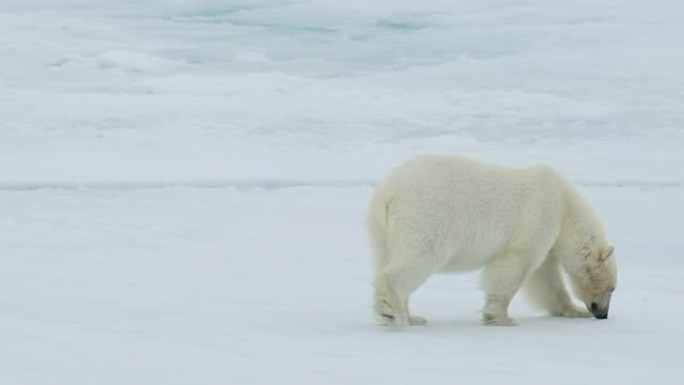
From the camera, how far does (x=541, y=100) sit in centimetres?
Answer: 1241

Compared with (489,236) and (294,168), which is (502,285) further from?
(294,168)

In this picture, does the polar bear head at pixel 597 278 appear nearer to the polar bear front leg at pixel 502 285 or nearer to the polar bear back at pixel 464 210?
the polar bear back at pixel 464 210

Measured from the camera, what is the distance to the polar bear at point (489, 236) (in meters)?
4.73

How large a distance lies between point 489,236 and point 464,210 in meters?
0.18

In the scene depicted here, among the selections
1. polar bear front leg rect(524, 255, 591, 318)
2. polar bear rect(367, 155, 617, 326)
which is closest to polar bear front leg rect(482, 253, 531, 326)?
polar bear rect(367, 155, 617, 326)

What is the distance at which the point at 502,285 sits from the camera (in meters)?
5.07

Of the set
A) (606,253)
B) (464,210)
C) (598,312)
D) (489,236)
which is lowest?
(598,312)

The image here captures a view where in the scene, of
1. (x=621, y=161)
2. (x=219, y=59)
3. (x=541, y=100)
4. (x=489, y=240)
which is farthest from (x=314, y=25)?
(x=489, y=240)

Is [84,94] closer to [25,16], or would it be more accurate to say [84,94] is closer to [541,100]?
[541,100]

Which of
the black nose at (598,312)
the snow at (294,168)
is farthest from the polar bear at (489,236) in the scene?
the snow at (294,168)

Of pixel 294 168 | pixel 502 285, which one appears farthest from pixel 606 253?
pixel 294 168

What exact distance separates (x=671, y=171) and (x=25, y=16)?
35.9ft

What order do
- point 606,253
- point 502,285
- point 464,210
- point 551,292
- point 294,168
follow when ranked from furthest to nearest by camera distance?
point 294,168 < point 551,292 < point 606,253 < point 502,285 < point 464,210

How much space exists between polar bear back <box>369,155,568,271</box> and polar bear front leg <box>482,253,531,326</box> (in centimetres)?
4
